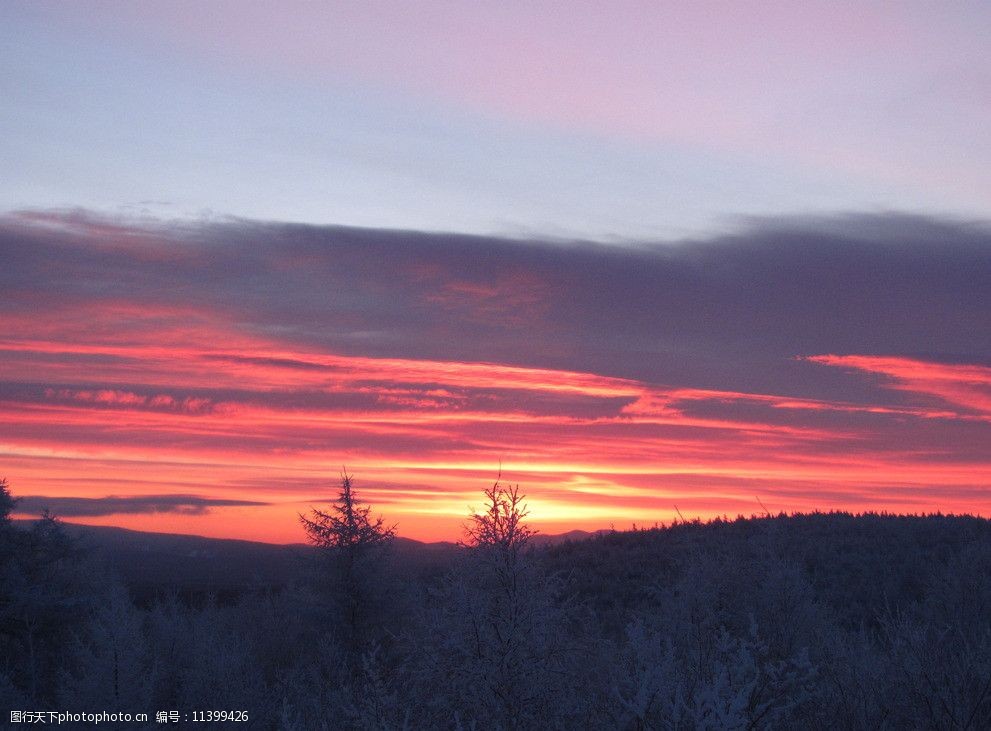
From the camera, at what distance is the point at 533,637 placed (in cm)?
997

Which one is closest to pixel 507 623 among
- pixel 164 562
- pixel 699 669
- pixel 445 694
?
pixel 445 694

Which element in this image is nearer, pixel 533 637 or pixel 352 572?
pixel 533 637

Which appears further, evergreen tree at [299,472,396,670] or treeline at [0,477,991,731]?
evergreen tree at [299,472,396,670]

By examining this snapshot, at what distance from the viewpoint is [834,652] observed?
1335cm

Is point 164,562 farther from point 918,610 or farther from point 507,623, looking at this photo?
point 507,623

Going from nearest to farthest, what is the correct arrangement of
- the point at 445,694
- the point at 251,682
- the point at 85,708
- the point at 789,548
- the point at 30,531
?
the point at 445,694 < the point at 85,708 < the point at 251,682 < the point at 30,531 < the point at 789,548

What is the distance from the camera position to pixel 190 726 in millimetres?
15695

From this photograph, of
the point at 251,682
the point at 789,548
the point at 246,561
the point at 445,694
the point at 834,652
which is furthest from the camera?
the point at 246,561

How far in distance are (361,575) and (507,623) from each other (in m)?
15.6

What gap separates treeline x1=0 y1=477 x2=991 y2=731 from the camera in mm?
9688

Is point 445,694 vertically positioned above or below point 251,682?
above

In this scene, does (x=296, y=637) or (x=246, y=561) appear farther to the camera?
(x=246, y=561)

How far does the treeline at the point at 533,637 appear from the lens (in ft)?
31.8

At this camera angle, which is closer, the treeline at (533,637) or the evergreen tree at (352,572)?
the treeline at (533,637)
